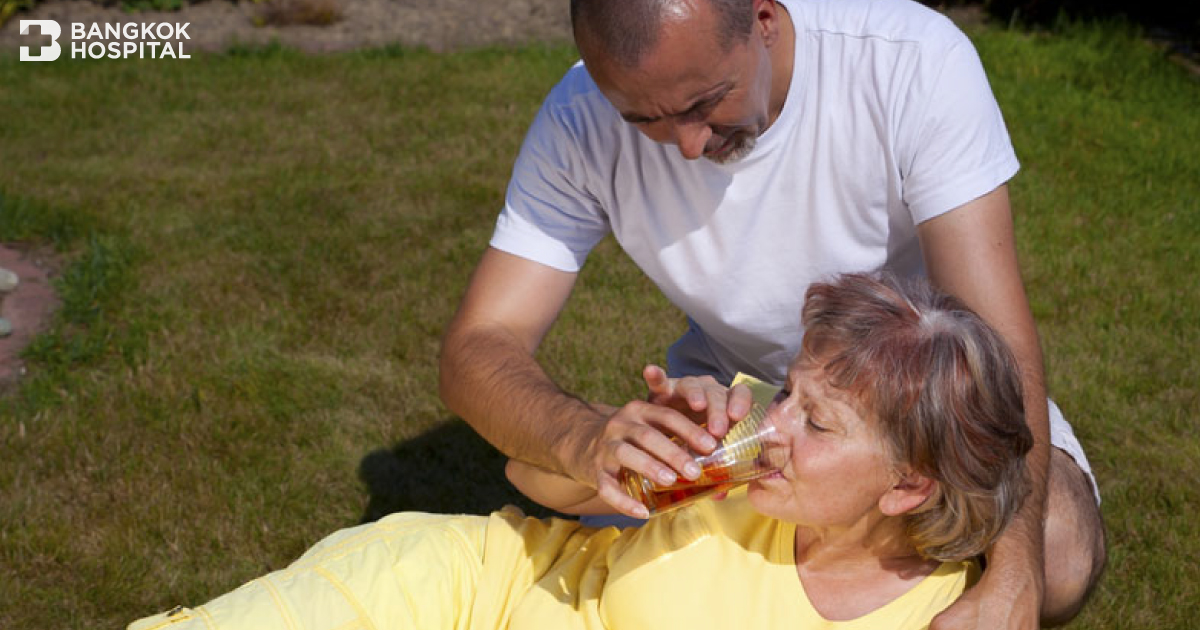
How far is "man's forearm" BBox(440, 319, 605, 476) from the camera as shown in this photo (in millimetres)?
2475

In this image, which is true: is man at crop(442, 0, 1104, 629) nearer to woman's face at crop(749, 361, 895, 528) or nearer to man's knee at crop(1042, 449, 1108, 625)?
man's knee at crop(1042, 449, 1108, 625)

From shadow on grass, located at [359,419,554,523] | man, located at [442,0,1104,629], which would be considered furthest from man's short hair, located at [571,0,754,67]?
shadow on grass, located at [359,419,554,523]

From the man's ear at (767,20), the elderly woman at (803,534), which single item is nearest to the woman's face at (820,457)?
the elderly woman at (803,534)

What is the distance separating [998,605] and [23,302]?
158 inches

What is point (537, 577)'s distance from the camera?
2.69 meters

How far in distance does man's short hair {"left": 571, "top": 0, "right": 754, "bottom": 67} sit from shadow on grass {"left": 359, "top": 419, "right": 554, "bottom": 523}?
5.95 feet

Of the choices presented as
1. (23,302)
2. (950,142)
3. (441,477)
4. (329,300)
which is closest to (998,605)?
(950,142)

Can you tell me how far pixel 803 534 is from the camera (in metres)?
2.47

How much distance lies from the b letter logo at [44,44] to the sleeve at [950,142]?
643cm

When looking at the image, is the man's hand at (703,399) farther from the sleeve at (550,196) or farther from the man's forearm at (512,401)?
the sleeve at (550,196)

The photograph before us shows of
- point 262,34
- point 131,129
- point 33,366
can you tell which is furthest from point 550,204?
point 262,34

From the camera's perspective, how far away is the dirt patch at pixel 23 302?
4559mm

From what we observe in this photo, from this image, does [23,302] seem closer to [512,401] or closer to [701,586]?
[512,401]

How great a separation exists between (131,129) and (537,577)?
496cm
